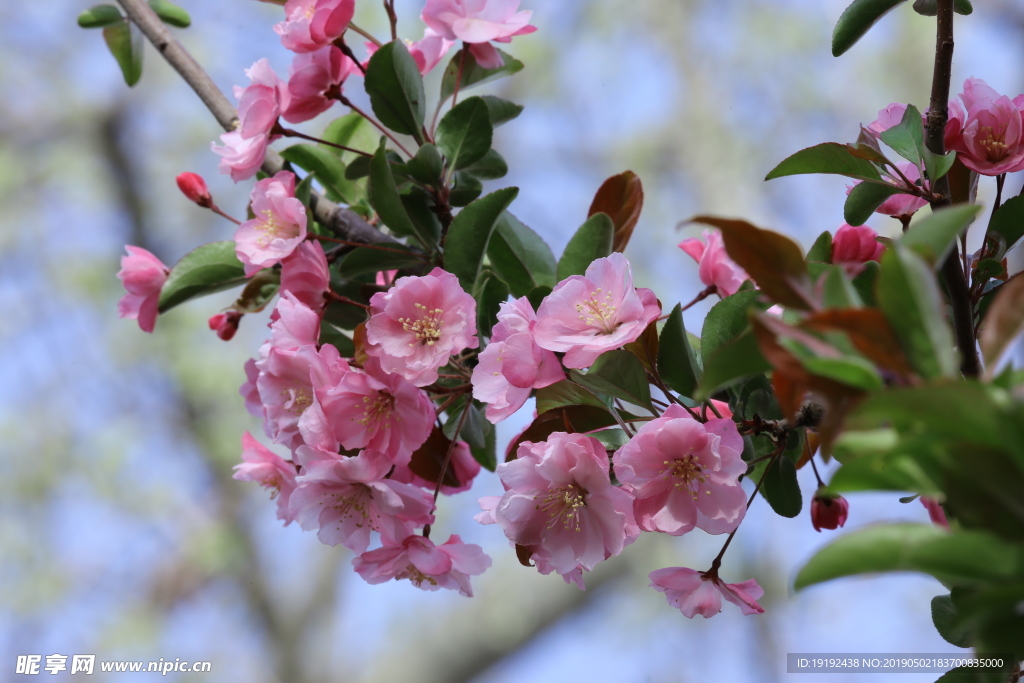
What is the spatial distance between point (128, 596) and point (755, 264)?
474 centimetres

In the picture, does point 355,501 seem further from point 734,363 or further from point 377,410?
point 734,363

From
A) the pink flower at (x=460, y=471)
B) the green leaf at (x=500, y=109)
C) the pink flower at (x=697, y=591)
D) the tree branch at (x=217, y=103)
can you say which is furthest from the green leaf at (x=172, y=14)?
the pink flower at (x=697, y=591)

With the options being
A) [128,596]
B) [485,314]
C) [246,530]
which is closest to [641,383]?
[485,314]

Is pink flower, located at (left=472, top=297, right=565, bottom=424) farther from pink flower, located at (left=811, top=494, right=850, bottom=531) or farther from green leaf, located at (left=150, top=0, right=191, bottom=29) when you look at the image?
green leaf, located at (left=150, top=0, right=191, bottom=29)

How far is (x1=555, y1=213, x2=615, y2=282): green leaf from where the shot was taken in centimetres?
68

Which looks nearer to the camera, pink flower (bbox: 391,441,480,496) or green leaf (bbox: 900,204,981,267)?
green leaf (bbox: 900,204,981,267)

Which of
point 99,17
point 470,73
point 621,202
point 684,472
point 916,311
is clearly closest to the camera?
point 916,311

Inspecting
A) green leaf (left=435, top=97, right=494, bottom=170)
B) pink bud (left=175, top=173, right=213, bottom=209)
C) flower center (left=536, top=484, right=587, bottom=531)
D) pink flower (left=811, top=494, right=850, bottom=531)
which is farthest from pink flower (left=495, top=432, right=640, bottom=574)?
pink bud (left=175, top=173, right=213, bottom=209)

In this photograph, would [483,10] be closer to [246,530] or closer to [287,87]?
[287,87]

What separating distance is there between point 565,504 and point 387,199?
0.32 meters

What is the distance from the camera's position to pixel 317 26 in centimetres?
78

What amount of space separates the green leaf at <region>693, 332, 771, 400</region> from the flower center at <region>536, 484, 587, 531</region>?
26cm

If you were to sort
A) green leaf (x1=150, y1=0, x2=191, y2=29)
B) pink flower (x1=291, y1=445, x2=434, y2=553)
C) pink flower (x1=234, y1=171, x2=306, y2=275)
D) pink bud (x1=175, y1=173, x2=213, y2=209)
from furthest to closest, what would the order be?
green leaf (x1=150, y1=0, x2=191, y2=29) < pink bud (x1=175, y1=173, x2=213, y2=209) < pink flower (x1=234, y1=171, x2=306, y2=275) < pink flower (x1=291, y1=445, x2=434, y2=553)

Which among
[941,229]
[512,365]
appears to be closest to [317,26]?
[512,365]
